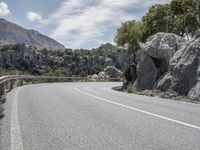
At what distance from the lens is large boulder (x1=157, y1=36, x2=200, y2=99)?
2139 centimetres

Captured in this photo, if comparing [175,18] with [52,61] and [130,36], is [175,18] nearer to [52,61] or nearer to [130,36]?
[130,36]

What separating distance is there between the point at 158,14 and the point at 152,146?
56.3 meters

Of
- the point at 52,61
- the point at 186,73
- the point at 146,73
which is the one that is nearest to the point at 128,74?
the point at 146,73

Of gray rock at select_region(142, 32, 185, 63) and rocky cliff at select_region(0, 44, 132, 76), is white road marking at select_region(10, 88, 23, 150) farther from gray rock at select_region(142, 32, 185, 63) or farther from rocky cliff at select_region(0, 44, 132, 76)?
rocky cliff at select_region(0, 44, 132, 76)

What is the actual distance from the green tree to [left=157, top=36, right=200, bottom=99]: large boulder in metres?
33.7

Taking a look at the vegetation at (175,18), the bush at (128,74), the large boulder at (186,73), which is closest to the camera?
the large boulder at (186,73)

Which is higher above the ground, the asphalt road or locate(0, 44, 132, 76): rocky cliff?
locate(0, 44, 132, 76): rocky cliff

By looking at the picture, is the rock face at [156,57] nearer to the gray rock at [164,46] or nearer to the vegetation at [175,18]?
the gray rock at [164,46]

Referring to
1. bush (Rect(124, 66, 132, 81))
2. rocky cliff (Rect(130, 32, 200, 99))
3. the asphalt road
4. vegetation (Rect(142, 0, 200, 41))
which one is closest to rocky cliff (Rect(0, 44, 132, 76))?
vegetation (Rect(142, 0, 200, 41))

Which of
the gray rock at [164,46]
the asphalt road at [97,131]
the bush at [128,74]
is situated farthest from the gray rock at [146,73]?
the asphalt road at [97,131]

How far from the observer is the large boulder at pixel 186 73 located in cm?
2139

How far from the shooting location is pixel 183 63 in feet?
77.9

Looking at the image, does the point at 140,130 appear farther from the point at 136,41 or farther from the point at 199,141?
the point at 136,41

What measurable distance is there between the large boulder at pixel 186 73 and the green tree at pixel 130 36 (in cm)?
3367
